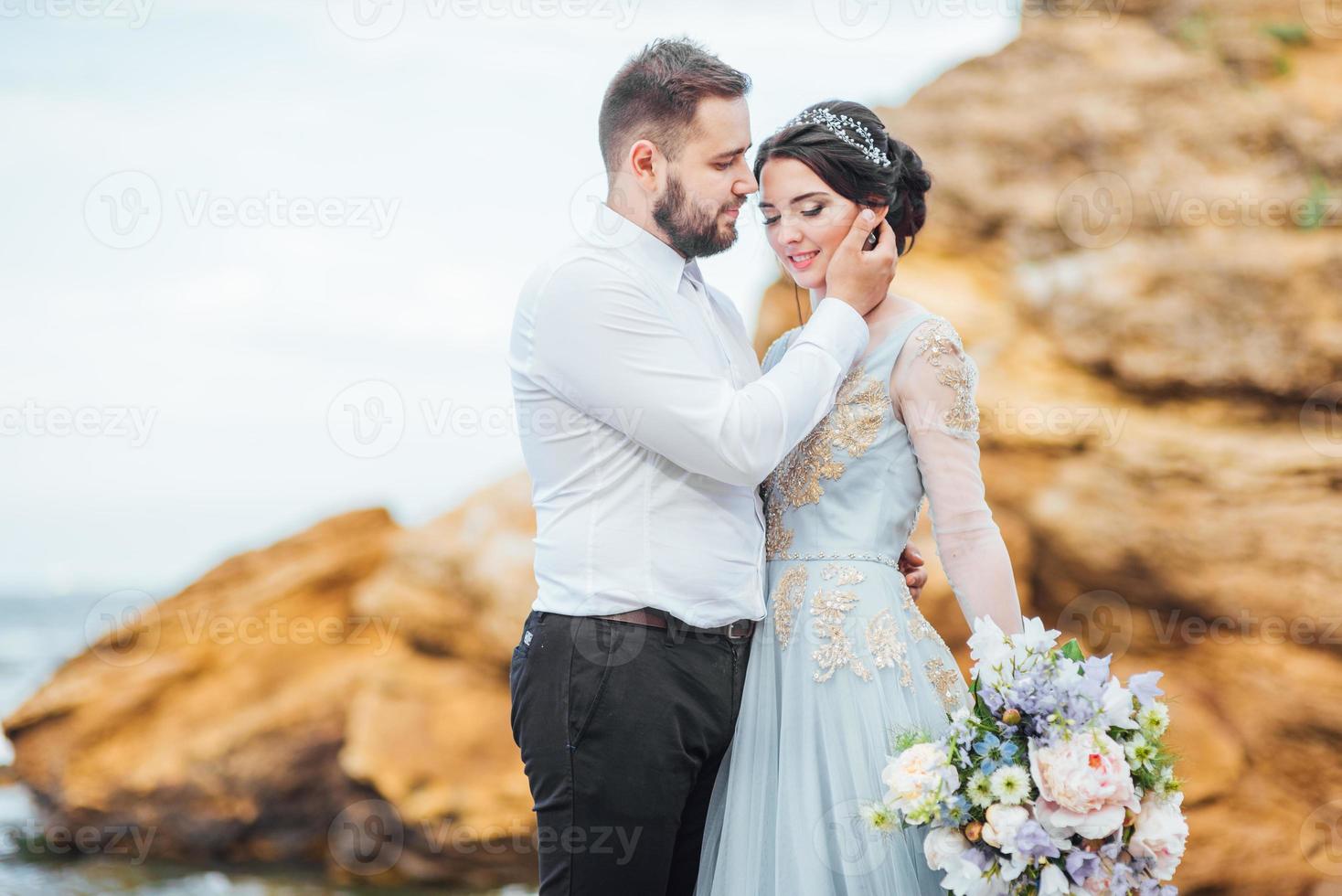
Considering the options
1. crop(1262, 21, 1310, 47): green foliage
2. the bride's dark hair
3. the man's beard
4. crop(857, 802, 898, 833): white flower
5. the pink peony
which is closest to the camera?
the pink peony

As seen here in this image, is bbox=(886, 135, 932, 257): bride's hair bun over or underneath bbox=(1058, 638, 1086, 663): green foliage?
over

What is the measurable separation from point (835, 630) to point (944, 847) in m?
0.49

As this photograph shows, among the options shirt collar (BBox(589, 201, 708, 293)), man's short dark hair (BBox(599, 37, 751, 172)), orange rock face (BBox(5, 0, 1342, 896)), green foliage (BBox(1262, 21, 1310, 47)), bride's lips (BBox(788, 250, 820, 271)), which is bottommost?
orange rock face (BBox(5, 0, 1342, 896))

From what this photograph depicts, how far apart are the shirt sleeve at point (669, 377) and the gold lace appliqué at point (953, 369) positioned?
0.19 m

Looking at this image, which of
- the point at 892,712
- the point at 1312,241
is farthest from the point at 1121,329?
the point at 892,712

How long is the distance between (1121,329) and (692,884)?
4076 mm

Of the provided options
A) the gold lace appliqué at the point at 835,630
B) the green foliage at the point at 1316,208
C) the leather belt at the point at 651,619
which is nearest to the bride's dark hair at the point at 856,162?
the gold lace appliqué at the point at 835,630

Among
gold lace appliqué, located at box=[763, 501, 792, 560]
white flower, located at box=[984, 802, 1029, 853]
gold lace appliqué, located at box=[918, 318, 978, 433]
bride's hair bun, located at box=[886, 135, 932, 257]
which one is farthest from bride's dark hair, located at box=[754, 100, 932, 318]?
white flower, located at box=[984, 802, 1029, 853]

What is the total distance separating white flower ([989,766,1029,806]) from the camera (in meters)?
1.92

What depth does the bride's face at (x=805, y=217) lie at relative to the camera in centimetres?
246

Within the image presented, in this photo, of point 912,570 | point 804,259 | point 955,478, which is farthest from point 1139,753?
point 804,259

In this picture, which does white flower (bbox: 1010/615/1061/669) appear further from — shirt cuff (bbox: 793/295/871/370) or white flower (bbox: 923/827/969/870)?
shirt cuff (bbox: 793/295/871/370)

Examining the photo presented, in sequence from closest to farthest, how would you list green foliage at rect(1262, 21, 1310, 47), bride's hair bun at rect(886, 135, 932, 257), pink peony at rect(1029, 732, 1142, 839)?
pink peony at rect(1029, 732, 1142, 839)
bride's hair bun at rect(886, 135, 932, 257)
green foliage at rect(1262, 21, 1310, 47)

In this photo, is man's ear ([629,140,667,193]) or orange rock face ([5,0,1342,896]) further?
orange rock face ([5,0,1342,896])
